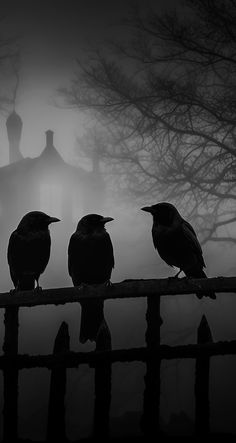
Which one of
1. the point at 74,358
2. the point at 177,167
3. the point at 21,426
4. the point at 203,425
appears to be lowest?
the point at 21,426

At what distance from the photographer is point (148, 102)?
41.9 ft

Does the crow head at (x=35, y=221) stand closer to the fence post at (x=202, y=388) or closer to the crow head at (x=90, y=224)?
the crow head at (x=90, y=224)

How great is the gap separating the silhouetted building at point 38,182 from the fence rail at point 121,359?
37.1 m

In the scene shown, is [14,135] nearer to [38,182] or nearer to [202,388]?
[38,182]

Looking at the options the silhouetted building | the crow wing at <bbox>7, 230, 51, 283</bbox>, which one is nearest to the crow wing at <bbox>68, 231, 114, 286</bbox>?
the crow wing at <bbox>7, 230, 51, 283</bbox>

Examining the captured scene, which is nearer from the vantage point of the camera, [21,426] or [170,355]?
[170,355]

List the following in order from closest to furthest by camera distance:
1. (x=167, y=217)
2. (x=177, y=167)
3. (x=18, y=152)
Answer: (x=167, y=217), (x=177, y=167), (x=18, y=152)

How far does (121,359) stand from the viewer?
3.03 metres

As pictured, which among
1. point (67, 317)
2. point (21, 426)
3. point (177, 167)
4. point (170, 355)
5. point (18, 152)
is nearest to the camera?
point (170, 355)

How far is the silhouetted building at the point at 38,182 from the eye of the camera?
135 feet

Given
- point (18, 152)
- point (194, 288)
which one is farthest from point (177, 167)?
point (18, 152)

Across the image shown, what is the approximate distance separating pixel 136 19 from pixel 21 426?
37.6ft

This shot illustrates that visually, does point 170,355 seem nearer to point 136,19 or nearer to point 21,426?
point 136,19

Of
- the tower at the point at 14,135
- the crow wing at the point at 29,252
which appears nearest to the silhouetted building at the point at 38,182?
the tower at the point at 14,135
